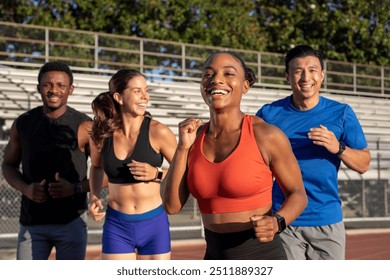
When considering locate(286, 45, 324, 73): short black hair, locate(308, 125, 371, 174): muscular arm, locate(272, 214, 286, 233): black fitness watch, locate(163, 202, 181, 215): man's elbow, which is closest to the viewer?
locate(272, 214, 286, 233): black fitness watch

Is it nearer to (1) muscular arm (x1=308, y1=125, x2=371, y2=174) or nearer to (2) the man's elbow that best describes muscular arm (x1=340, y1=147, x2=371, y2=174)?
(1) muscular arm (x1=308, y1=125, x2=371, y2=174)

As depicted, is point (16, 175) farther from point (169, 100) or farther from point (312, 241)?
point (169, 100)

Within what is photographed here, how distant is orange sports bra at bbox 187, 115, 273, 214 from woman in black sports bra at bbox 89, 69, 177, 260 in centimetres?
155

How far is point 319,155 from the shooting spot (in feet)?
15.5

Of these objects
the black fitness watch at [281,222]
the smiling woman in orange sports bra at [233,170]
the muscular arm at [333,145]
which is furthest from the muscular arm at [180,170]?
the muscular arm at [333,145]

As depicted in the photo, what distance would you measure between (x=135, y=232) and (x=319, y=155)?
127 centimetres

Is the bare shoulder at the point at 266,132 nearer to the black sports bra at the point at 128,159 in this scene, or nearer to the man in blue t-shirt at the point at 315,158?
the man in blue t-shirt at the point at 315,158

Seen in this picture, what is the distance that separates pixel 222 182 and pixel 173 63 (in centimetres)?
1696

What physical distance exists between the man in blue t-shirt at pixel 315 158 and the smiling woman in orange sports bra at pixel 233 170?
120 centimetres

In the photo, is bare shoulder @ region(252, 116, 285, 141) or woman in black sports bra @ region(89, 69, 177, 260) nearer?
bare shoulder @ region(252, 116, 285, 141)

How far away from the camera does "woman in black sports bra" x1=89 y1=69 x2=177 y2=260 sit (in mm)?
5113

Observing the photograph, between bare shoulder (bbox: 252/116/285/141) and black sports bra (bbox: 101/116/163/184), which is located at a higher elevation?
bare shoulder (bbox: 252/116/285/141)

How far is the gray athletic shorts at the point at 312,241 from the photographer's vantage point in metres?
4.77

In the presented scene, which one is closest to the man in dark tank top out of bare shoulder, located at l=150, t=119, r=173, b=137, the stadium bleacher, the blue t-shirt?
bare shoulder, located at l=150, t=119, r=173, b=137
